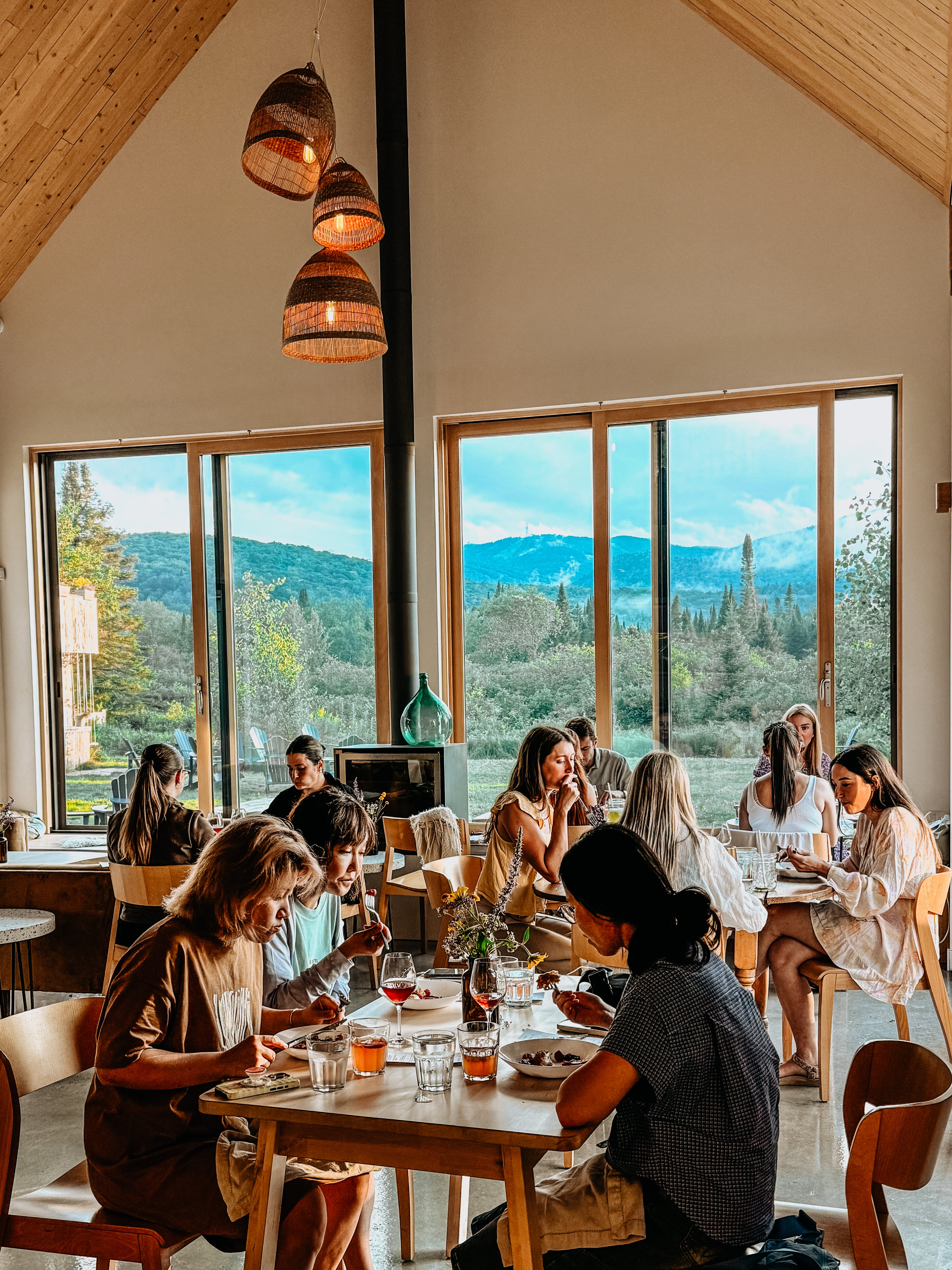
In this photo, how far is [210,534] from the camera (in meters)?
7.76

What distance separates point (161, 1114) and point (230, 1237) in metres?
0.29

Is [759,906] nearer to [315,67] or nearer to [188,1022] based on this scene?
[188,1022]

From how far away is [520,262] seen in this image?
6.84 meters

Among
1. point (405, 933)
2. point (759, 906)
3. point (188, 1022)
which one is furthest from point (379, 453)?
point (188, 1022)

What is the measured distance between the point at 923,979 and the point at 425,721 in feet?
10.6

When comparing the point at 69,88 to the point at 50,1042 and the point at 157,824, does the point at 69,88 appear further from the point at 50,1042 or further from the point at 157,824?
the point at 50,1042

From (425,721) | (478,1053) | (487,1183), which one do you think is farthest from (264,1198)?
(425,721)

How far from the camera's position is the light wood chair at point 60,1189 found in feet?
7.14

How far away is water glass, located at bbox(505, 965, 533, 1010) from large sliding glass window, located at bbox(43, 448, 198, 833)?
217 inches

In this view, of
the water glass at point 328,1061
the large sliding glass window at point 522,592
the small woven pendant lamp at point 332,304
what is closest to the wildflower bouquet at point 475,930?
the water glass at point 328,1061

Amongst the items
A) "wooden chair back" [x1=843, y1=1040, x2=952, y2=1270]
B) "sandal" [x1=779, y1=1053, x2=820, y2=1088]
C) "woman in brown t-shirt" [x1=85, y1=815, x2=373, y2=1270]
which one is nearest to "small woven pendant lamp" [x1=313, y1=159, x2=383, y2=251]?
"woman in brown t-shirt" [x1=85, y1=815, x2=373, y2=1270]

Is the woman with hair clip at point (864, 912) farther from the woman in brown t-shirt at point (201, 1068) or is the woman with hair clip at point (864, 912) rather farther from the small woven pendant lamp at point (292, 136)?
the small woven pendant lamp at point (292, 136)

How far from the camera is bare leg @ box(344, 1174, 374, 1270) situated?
2.61m

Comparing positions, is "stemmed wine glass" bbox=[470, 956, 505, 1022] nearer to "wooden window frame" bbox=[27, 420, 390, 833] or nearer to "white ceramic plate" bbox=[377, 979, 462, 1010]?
"white ceramic plate" bbox=[377, 979, 462, 1010]
